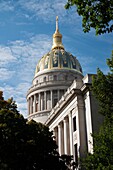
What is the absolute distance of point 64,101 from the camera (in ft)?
134

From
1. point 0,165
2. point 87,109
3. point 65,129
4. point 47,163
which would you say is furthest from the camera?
point 65,129

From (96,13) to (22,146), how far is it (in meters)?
15.2

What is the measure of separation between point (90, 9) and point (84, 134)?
2382 centimetres

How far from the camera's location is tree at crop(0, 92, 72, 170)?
24.6m

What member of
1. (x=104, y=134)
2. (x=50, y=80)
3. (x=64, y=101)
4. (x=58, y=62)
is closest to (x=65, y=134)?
(x=64, y=101)

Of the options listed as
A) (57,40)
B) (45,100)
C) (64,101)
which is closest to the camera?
(64,101)

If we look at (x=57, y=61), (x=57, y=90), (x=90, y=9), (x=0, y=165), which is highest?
(x=57, y=61)

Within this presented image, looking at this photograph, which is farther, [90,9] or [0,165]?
[0,165]

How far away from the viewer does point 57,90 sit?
65.7m

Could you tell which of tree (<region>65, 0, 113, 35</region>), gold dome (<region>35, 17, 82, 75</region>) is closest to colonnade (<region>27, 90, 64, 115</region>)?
gold dome (<region>35, 17, 82, 75</region>)

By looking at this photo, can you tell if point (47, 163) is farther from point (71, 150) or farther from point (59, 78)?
point (59, 78)

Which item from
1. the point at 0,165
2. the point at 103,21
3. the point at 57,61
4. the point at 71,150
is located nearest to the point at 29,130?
the point at 0,165

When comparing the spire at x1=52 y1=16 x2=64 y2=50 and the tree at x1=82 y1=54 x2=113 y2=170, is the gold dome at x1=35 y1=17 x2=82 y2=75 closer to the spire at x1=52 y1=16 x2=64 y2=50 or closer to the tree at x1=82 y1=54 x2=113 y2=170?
the spire at x1=52 y1=16 x2=64 y2=50

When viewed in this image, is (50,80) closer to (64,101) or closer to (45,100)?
(45,100)
